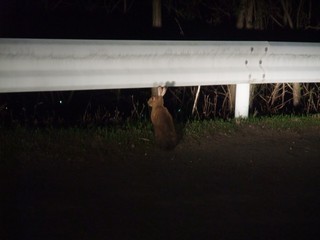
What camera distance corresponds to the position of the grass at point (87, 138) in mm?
5086

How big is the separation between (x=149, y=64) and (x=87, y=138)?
3.84ft

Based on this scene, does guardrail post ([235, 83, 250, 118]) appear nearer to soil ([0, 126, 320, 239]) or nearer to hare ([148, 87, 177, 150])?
soil ([0, 126, 320, 239])

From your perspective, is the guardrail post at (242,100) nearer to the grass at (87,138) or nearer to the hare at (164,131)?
the grass at (87,138)

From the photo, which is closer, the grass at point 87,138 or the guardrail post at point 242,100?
the grass at point 87,138

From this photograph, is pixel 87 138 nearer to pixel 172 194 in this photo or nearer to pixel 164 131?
pixel 164 131

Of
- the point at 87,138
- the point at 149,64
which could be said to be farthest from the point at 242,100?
the point at 87,138

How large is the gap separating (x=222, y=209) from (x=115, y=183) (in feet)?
3.03

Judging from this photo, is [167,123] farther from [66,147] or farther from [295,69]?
[295,69]

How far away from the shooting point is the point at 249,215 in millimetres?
3908

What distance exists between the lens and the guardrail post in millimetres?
6789

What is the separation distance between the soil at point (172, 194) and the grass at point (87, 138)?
3.2 inches

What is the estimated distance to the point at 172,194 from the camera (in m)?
4.27

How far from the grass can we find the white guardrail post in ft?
1.44

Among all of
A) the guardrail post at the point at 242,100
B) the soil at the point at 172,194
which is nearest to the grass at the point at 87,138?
the soil at the point at 172,194
